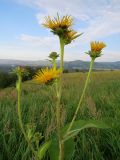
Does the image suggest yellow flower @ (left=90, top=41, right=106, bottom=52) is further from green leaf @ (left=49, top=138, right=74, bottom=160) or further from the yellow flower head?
green leaf @ (left=49, top=138, right=74, bottom=160)

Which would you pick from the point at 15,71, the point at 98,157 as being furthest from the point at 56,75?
the point at 98,157

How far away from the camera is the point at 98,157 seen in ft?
9.94

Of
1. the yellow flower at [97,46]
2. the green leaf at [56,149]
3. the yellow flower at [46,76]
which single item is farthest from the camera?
the green leaf at [56,149]

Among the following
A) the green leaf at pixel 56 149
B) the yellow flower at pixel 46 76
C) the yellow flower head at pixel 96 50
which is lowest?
the green leaf at pixel 56 149

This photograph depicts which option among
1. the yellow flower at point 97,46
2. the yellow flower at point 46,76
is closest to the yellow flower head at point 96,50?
the yellow flower at point 97,46

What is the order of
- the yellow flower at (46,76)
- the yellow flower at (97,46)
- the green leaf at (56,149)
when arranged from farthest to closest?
the green leaf at (56,149)
the yellow flower at (97,46)
the yellow flower at (46,76)

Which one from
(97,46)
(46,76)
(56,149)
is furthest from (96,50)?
(56,149)

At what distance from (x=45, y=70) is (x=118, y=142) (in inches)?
65.3

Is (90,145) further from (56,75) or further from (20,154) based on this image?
(56,75)

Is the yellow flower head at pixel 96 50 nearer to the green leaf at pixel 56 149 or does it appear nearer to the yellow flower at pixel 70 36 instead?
the yellow flower at pixel 70 36

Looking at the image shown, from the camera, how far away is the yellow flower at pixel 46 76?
6.20 ft

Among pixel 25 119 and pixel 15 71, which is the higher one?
pixel 15 71

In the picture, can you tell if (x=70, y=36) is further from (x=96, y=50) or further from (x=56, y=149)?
(x=56, y=149)

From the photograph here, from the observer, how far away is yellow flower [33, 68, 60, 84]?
1.89 m
